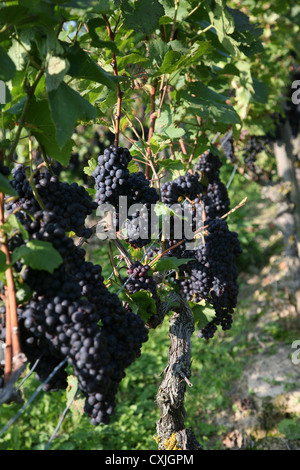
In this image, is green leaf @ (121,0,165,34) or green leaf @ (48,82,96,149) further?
green leaf @ (121,0,165,34)

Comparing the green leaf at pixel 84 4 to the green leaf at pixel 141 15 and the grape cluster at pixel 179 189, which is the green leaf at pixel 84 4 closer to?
the green leaf at pixel 141 15

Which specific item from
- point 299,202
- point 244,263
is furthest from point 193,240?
point 244,263

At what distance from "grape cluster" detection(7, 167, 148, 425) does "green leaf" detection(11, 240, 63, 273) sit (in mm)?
47

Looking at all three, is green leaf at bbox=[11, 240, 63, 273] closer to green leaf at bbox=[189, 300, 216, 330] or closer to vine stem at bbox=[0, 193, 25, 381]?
vine stem at bbox=[0, 193, 25, 381]

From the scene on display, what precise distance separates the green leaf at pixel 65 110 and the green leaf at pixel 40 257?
24 centimetres

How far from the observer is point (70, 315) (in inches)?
41.4

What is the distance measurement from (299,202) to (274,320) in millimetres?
1375

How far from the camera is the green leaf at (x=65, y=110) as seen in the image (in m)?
1.04

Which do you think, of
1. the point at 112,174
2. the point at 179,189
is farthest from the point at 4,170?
the point at 179,189

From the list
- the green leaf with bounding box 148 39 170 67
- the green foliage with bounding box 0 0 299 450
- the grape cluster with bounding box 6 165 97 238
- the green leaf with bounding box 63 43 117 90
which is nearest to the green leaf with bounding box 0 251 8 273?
the green foliage with bounding box 0 0 299 450

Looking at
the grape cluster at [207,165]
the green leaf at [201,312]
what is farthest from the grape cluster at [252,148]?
the green leaf at [201,312]

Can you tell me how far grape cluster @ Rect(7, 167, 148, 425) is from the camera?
40.9 inches

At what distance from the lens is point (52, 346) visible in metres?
1.09
